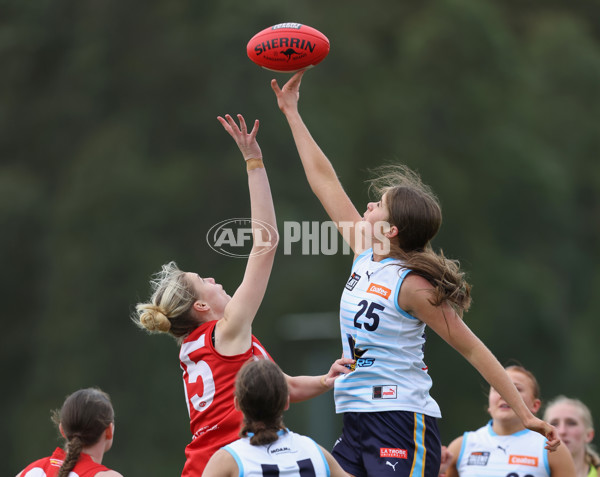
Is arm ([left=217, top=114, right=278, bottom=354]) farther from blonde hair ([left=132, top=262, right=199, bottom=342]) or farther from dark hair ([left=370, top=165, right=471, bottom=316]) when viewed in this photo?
dark hair ([left=370, top=165, right=471, bottom=316])

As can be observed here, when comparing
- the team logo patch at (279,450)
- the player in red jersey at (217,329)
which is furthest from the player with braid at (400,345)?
the team logo patch at (279,450)

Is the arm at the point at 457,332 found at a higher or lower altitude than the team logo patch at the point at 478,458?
higher

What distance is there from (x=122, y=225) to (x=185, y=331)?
13.9 metres

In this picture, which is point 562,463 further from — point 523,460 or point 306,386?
point 306,386

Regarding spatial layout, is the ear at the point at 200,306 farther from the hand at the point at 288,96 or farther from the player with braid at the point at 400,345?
the hand at the point at 288,96

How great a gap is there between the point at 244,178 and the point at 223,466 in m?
15.2

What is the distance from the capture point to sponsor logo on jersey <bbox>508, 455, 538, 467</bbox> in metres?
5.56

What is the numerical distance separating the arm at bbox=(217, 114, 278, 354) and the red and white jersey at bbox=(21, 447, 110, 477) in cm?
78

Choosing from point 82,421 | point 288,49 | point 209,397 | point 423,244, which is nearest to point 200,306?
point 209,397

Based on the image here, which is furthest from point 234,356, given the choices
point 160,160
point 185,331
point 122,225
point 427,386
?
point 160,160

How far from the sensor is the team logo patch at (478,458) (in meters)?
5.76

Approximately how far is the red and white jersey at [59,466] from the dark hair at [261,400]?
92cm

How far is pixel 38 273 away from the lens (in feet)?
62.4

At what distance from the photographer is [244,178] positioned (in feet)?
62.2
